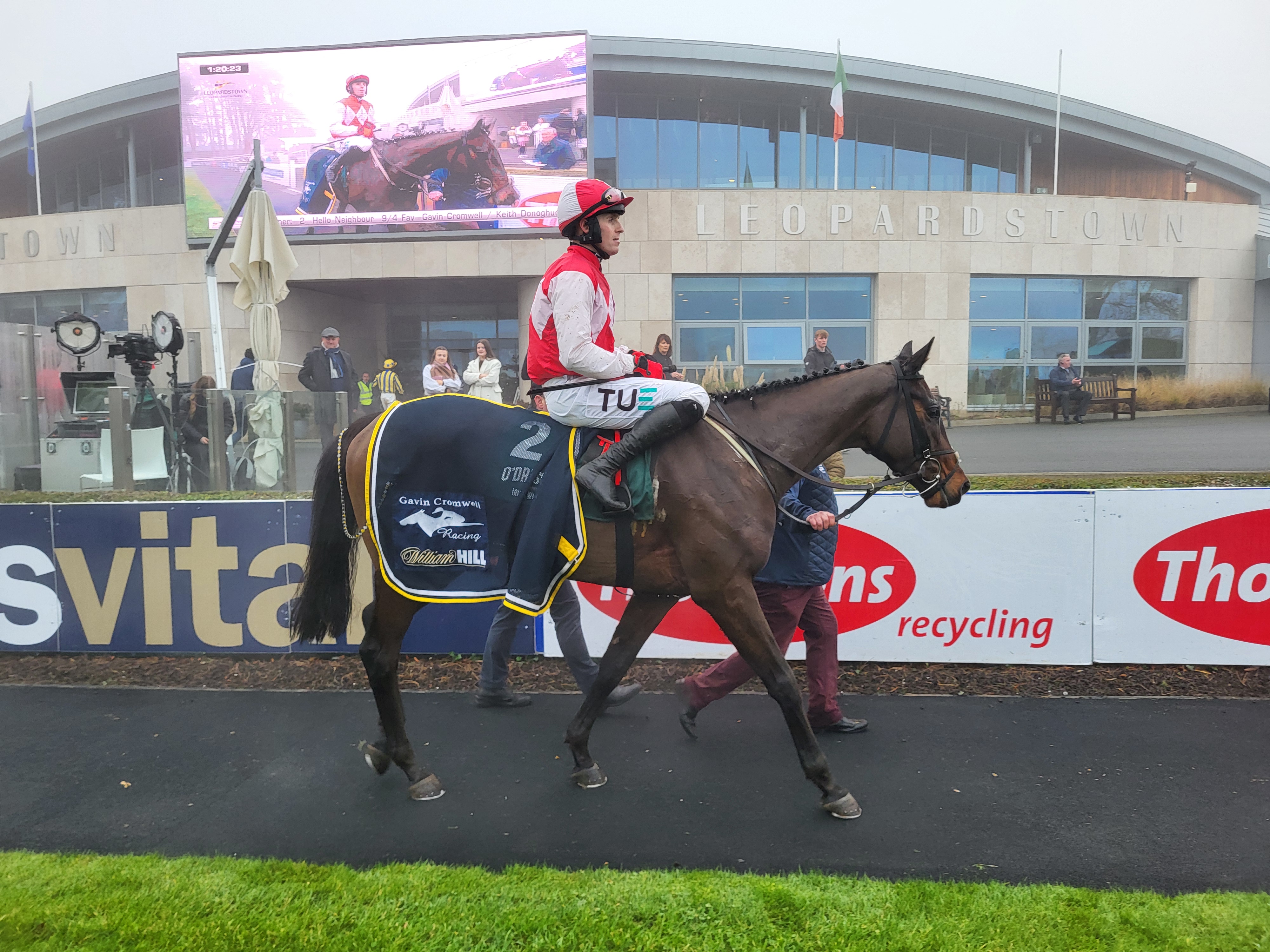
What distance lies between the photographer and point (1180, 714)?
4.78 meters

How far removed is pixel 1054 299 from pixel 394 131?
17946mm

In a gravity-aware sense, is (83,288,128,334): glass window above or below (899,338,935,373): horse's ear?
above

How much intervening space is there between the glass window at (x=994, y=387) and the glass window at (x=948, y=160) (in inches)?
262

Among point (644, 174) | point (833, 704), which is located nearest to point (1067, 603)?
point (833, 704)

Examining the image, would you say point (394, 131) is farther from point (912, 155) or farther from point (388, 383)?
point (912, 155)

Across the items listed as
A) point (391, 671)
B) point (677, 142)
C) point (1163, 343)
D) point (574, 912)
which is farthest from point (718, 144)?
point (574, 912)

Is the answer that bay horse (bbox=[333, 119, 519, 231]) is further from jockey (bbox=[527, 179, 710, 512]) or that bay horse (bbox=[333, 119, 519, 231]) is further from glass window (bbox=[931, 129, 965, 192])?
jockey (bbox=[527, 179, 710, 512])

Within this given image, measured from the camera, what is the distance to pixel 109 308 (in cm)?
2353

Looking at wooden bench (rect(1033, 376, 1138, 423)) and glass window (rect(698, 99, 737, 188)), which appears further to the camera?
glass window (rect(698, 99, 737, 188))

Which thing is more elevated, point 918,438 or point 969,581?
point 918,438

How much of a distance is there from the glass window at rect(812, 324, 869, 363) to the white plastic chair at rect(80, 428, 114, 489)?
1683cm

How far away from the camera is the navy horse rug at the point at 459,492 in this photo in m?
3.67

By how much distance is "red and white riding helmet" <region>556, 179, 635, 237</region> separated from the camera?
3.57m

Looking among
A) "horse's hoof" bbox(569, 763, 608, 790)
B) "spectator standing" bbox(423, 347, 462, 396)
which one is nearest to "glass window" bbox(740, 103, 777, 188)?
"spectator standing" bbox(423, 347, 462, 396)
